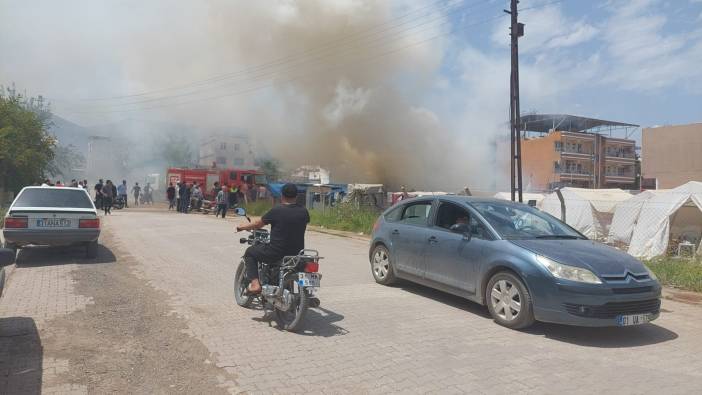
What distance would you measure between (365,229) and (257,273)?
11.1 m

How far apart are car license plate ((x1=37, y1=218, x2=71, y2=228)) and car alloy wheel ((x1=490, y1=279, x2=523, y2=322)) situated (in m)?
6.97

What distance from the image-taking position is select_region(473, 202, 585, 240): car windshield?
571cm

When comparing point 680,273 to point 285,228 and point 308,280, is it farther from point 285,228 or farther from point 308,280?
point 285,228

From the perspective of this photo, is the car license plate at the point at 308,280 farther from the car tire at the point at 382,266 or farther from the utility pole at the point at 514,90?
the utility pole at the point at 514,90

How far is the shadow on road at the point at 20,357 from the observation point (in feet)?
11.5

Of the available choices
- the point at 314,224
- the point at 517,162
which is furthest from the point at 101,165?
the point at 517,162

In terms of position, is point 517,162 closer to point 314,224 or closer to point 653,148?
point 314,224

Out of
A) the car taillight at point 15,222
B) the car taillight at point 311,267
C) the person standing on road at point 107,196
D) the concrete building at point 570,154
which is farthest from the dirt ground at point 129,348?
the concrete building at point 570,154

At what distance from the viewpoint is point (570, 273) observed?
480 centimetres

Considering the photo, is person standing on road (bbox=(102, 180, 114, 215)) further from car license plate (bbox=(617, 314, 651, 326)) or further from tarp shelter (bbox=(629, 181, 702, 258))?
car license plate (bbox=(617, 314, 651, 326))

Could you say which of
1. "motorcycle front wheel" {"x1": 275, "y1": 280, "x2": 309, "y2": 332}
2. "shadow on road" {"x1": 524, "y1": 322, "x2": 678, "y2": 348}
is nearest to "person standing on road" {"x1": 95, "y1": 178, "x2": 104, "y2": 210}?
"motorcycle front wheel" {"x1": 275, "y1": 280, "x2": 309, "y2": 332}

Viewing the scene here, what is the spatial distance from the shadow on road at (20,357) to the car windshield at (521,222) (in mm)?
4432

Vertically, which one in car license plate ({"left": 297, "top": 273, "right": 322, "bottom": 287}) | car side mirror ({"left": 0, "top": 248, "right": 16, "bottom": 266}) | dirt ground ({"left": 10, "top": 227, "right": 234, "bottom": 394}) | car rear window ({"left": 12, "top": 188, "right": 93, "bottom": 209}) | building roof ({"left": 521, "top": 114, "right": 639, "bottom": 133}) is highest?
building roof ({"left": 521, "top": 114, "right": 639, "bottom": 133})

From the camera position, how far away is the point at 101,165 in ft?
209
